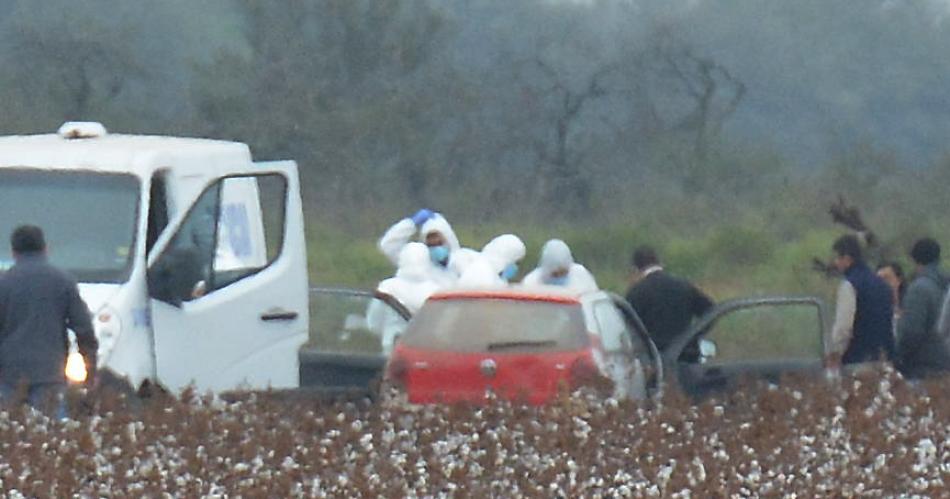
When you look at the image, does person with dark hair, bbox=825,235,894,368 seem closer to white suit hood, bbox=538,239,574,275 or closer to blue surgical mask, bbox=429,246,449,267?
white suit hood, bbox=538,239,574,275

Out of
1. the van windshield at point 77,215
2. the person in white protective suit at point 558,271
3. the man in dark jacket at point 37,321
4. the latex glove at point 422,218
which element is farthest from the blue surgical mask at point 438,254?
the man in dark jacket at point 37,321

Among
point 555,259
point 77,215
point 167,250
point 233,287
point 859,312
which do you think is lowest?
point 859,312

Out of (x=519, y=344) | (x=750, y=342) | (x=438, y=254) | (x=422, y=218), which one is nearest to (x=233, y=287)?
(x=519, y=344)

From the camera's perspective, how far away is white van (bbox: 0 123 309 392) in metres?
12.2

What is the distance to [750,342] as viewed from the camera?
15664 mm

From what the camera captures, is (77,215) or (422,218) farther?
(422,218)

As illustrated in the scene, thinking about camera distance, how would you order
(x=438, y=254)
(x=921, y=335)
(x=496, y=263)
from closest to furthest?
(x=921, y=335) < (x=438, y=254) < (x=496, y=263)

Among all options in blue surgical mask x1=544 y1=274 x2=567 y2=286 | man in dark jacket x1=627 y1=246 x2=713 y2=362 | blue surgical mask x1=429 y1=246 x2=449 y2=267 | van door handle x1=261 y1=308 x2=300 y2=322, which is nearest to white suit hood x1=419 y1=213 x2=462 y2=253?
blue surgical mask x1=429 y1=246 x2=449 y2=267

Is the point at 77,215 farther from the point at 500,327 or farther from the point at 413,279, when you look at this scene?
the point at 413,279

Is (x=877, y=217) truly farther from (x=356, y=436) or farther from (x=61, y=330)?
(x=356, y=436)

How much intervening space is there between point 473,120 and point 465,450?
35990mm

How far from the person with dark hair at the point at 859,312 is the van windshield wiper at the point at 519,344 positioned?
6.45ft

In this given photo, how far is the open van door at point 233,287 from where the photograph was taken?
12266 millimetres

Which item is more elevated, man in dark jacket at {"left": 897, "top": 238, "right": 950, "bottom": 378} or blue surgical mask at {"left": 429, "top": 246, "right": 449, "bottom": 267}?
blue surgical mask at {"left": 429, "top": 246, "right": 449, "bottom": 267}
